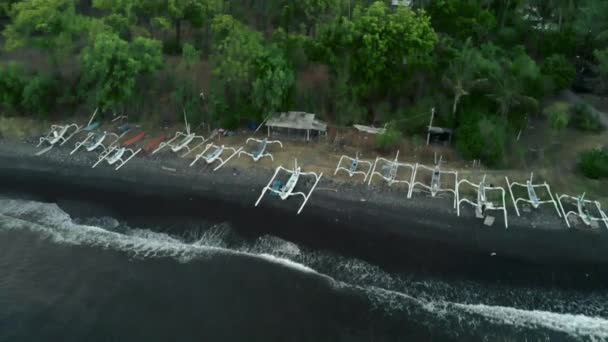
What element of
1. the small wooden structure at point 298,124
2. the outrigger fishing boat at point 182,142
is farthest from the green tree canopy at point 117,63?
the small wooden structure at point 298,124

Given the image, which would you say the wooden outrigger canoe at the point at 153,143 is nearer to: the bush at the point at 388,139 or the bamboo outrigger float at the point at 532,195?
the bush at the point at 388,139

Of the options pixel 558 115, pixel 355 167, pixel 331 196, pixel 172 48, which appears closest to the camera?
pixel 331 196

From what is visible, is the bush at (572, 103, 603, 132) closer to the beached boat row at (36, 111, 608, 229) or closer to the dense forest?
the dense forest

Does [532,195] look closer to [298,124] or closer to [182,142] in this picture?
[298,124]

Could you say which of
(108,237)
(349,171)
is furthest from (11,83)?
(349,171)

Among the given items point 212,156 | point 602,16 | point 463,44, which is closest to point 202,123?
point 212,156

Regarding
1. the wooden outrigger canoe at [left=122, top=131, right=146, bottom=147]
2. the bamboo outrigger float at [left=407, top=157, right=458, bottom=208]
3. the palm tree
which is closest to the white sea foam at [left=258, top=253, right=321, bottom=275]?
the bamboo outrigger float at [left=407, top=157, right=458, bottom=208]

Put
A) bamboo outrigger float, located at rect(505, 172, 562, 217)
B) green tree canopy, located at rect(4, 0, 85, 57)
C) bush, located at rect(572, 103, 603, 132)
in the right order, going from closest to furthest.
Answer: bamboo outrigger float, located at rect(505, 172, 562, 217) < bush, located at rect(572, 103, 603, 132) < green tree canopy, located at rect(4, 0, 85, 57)

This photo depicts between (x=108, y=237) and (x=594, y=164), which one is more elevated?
(x=594, y=164)
